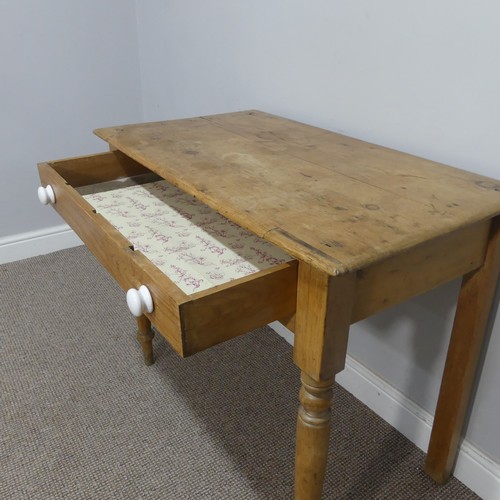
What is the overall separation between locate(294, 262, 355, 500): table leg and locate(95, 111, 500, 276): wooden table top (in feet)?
0.18

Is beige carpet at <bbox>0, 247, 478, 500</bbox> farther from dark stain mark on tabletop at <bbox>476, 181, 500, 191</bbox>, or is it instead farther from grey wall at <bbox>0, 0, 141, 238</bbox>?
dark stain mark on tabletop at <bbox>476, 181, 500, 191</bbox>

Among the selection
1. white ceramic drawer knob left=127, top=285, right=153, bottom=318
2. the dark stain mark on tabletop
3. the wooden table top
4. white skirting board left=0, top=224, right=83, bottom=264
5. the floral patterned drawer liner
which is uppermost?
the dark stain mark on tabletop

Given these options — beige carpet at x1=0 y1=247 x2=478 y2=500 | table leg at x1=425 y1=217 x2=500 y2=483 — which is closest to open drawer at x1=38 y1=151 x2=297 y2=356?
table leg at x1=425 y1=217 x2=500 y2=483

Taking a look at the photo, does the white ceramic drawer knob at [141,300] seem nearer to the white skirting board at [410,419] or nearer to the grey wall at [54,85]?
the white skirting board at [410,419]

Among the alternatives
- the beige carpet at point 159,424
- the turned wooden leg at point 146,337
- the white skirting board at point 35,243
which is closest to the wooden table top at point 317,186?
the turned wooden leg at point 146,337

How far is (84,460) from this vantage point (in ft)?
4.05

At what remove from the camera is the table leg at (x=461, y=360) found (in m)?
0.93

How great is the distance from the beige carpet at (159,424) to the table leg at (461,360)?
0.10 metres

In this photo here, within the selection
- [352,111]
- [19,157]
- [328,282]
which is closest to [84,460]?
[328,282]

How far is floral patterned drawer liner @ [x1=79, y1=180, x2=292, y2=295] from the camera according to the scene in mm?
897

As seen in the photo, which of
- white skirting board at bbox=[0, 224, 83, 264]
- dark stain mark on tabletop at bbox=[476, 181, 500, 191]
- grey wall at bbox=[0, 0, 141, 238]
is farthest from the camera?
white skirting board at bbox=[0, 224, 83, 264]

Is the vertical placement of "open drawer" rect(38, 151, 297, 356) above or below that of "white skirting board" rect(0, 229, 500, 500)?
above

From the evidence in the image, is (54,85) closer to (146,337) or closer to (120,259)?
(146,337)

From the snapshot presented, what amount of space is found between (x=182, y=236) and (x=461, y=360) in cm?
60
